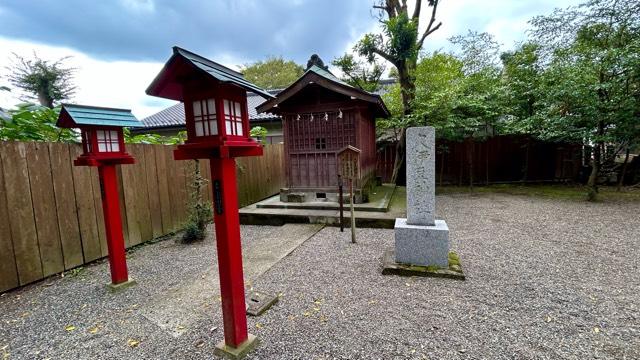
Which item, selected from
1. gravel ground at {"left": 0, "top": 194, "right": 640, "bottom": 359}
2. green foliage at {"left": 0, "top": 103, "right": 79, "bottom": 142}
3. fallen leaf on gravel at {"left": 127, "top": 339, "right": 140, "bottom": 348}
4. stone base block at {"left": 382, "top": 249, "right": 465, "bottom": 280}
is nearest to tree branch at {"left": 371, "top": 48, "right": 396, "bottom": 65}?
gravel ground at {"left": 0, "top": 194, "right": 640, "bottom": 359}

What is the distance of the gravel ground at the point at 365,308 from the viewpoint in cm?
227

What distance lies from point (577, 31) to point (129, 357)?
12.2 m

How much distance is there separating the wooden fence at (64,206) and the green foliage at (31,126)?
53 centimetres

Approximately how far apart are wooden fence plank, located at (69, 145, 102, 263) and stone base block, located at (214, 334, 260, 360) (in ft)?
10.5

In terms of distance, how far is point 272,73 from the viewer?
2561 cm

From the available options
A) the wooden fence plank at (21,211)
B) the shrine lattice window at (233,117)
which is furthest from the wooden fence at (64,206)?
the shrine lattice window at (233,117)

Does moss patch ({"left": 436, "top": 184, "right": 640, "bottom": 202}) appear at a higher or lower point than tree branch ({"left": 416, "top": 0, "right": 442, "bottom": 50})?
lower

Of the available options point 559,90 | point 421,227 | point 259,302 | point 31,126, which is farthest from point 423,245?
point 559,90

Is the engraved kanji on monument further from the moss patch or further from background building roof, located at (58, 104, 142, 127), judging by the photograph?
the moss patch

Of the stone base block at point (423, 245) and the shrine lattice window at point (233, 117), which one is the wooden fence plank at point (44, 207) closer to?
the shrine lattice window at point (233, 117)

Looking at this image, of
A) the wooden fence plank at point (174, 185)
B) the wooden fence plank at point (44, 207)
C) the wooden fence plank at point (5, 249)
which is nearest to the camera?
the wooden fence plank at point (5, 249)

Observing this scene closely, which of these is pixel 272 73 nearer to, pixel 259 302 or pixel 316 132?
pixel 316 132

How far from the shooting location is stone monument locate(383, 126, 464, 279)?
11.7ft

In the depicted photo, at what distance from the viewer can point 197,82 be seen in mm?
2113
